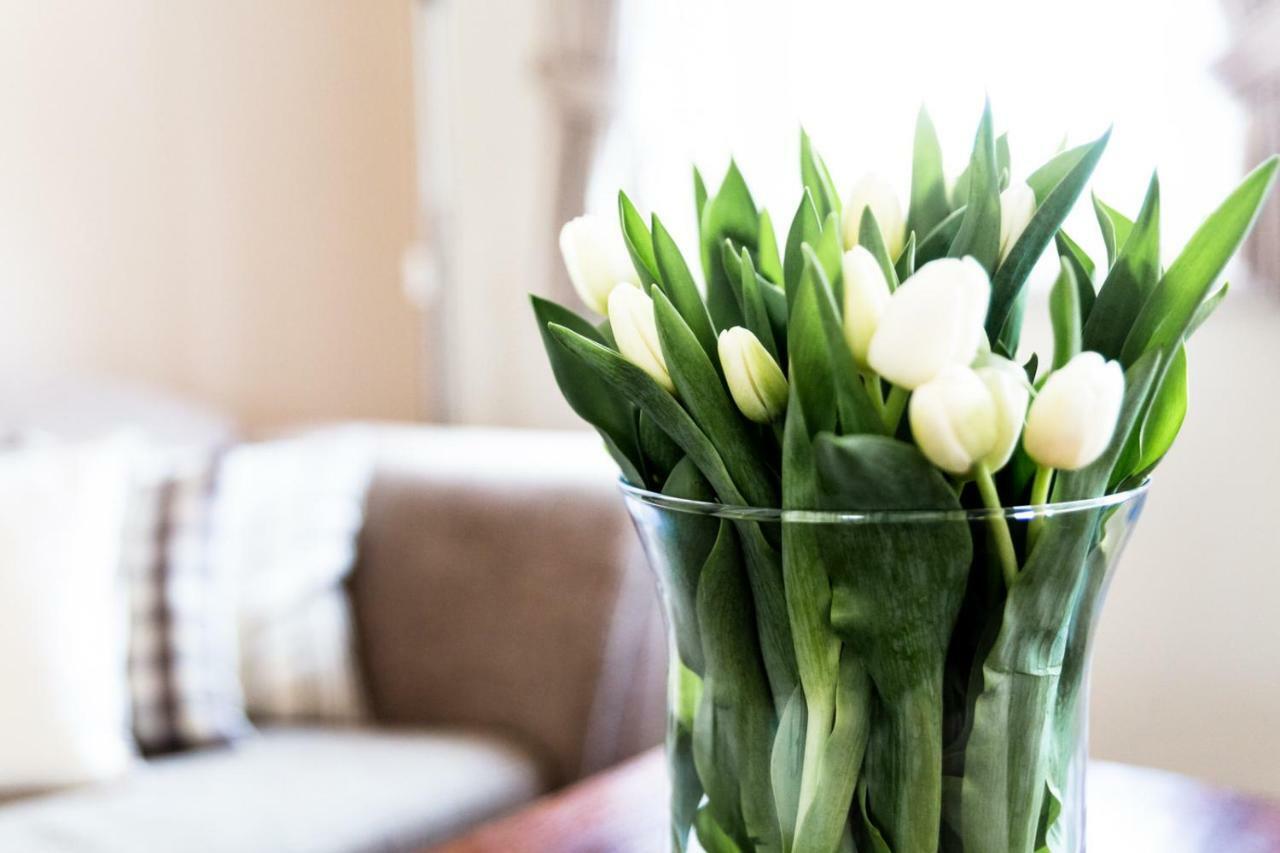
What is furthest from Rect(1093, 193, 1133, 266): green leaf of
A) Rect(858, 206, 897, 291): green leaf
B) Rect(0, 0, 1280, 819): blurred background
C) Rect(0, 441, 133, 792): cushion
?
Rect(0, 441, 133, 792): cushion

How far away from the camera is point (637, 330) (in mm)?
532

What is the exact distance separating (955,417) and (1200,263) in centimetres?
15

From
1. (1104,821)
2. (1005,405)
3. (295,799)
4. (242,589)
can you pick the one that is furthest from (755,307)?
(242,589)

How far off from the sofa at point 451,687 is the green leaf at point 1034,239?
98 centimetres

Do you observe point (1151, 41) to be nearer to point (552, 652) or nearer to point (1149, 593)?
point (1149, 593)

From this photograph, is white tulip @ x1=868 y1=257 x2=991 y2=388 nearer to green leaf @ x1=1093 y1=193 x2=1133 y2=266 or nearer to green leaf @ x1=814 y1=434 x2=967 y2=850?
green leaf @ x1=814 y1=434 x2=967 y2=850

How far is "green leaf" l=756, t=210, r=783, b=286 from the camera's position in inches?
23.4

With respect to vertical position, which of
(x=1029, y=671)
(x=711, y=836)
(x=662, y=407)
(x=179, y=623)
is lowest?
(x=179, y=623)

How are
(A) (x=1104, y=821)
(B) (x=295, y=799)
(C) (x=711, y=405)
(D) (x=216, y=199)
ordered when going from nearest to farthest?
(C) (x=711, y=405) → (A) (x=1104, y=821) → (B) (x=295, y=799) → (D) (x=216, y=199)

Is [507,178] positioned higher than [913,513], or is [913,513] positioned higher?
[507,178]

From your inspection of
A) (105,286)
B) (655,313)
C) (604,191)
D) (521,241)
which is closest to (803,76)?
(604,191)

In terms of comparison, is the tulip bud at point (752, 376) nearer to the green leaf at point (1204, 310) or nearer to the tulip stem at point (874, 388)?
the tulip stem at point (874, 388)

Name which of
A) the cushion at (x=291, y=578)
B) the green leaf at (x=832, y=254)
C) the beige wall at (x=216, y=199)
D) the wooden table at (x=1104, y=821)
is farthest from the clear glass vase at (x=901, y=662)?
the beige wall at (x=216, y=199)

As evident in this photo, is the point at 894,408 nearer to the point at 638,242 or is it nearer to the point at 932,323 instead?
the point at 932,323
